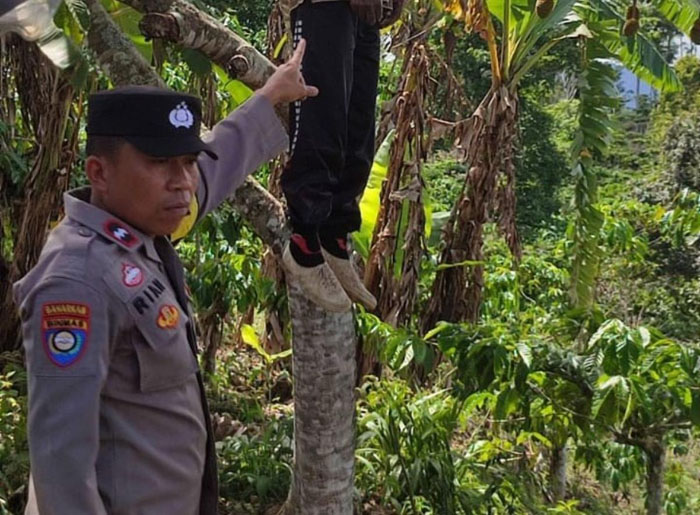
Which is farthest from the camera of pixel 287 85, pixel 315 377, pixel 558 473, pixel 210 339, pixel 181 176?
pixel 210 339

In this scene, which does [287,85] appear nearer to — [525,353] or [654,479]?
[525,353]

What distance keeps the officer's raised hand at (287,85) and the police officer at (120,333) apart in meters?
0.34

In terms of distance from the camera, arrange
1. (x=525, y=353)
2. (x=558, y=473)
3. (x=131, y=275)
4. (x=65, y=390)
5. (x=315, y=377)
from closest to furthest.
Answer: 1. (x=65, y=390)
2. (x=131, y=275)
3. (x=315, y=377)
4. (x=525, y=353)
5. (x=558, y=473)

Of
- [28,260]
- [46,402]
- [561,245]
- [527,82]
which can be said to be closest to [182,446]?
[46,402]

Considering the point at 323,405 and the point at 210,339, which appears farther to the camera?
the point at 210,339

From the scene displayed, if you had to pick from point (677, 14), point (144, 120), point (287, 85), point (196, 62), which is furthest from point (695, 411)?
point (677, 14)

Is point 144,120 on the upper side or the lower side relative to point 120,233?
upper

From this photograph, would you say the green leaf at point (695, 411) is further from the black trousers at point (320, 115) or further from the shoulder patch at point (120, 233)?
the shoulder patch at point (120, 233)

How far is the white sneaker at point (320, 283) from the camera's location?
2.06 m

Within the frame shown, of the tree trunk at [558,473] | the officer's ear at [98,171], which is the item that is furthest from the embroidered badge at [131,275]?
the tree trunk at [558,473]

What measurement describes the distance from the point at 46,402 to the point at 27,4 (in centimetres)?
122

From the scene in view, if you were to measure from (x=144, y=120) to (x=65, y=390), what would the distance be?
→ 471mm

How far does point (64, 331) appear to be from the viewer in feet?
4.20

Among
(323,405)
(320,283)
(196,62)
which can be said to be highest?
(196,62)
